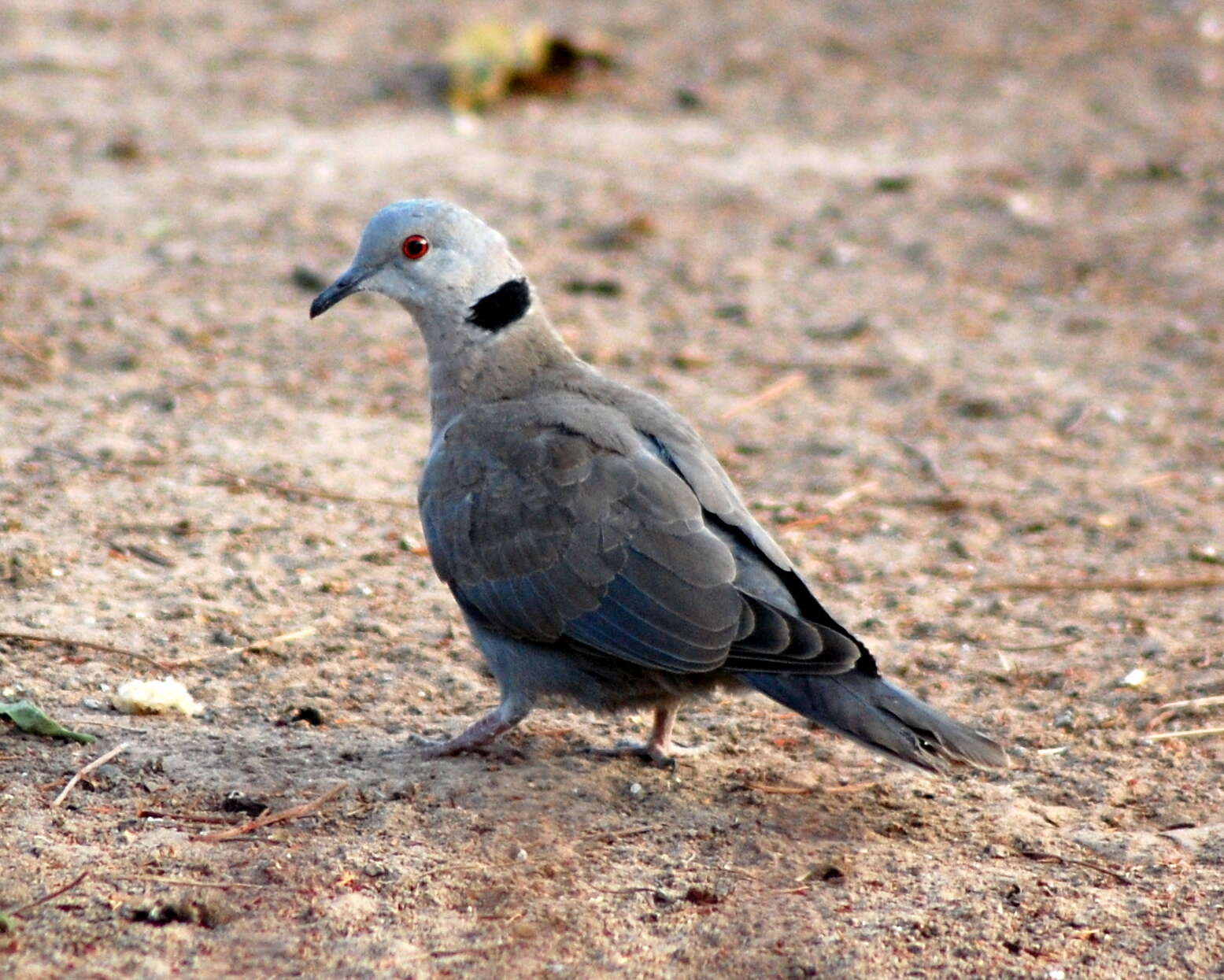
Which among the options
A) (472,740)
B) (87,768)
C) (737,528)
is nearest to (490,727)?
(472,740)

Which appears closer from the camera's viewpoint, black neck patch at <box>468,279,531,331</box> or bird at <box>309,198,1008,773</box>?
bird at <box>309,198,1008,773</box>

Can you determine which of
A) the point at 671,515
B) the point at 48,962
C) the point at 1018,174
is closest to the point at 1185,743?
the point at 671,515

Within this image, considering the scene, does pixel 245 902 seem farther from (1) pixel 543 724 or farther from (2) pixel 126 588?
(2) pixel 126 588

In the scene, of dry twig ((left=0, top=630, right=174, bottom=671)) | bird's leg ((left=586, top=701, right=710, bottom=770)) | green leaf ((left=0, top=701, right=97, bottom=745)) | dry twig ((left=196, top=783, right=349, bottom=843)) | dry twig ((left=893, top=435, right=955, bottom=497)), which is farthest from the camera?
dry twig ((left=893, top=435, right=955, bottom=497))

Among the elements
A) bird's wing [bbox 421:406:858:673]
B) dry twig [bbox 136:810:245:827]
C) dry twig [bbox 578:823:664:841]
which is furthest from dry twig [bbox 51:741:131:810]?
dry twig [bbox 578:823:664:841]

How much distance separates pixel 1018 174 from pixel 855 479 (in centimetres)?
373

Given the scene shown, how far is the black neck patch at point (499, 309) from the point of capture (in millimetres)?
4602

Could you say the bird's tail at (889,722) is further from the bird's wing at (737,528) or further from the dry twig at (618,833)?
the dry twig at (618,833)

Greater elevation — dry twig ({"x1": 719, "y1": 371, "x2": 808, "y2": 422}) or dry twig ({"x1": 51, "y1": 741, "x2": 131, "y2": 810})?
dry twig ({"x1": 51, "y1": 741, "x2": 131, "y2": 810})

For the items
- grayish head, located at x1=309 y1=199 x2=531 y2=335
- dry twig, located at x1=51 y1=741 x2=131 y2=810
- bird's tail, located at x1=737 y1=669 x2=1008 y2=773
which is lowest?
dry twig, located at x1=51 y1=741 x2=131 y2=810

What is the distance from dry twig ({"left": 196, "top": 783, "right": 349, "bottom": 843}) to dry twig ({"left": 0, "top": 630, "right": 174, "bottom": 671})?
81 centimetres

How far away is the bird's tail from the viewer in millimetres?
3639

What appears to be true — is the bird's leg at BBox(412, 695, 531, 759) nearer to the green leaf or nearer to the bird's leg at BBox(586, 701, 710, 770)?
the bird's leg at BBox(586, 701, 710, 770)

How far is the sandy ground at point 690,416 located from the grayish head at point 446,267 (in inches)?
35.4
